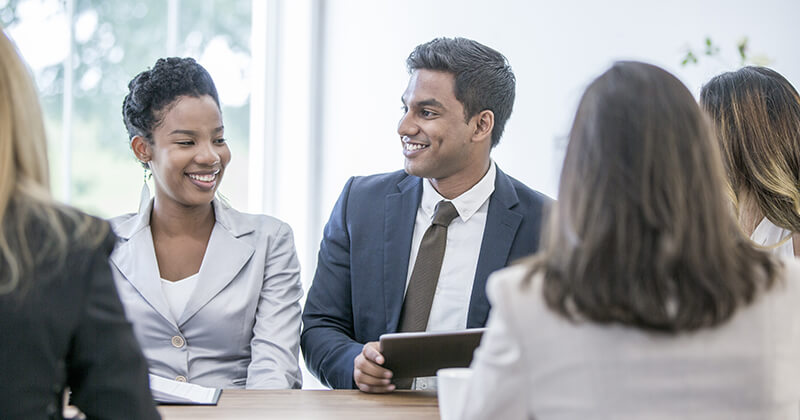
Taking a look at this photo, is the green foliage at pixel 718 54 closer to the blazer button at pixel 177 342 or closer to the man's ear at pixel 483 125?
the man's ear at pixel 483 125

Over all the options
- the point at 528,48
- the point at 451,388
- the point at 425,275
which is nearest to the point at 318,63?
the point at 528,48

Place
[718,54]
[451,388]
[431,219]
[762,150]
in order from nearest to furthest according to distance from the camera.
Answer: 1. [451,388]
2. [762,150]
3. [431,219]
4. [718,54]

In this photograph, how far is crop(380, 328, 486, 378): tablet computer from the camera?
1714 millimetres

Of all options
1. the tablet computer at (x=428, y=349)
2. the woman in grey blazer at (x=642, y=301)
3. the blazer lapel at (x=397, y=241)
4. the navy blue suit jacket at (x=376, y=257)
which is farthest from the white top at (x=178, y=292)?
the woman in grey blazer at (x=642, y=301)

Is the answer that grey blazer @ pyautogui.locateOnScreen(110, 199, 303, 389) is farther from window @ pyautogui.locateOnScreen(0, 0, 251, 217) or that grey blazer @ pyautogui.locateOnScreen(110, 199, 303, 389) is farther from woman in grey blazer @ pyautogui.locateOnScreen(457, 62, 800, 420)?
woman in grey blazer @ pyautogui.locateOnScreen(457, 62, 800, 420)

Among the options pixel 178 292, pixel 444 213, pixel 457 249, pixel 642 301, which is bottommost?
pixel 178 292

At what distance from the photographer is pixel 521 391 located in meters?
1.04

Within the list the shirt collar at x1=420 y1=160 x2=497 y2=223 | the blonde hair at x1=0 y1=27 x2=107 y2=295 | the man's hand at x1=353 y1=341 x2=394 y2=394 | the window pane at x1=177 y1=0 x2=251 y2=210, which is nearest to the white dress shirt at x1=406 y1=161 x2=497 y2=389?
the shirt collar at x1=420 y1=160 x2=497 y2=223

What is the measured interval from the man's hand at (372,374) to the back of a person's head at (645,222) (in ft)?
2.73

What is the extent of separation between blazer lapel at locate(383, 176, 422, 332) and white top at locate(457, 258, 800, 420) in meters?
1.24

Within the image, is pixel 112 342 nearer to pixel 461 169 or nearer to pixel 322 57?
pixel 461 169

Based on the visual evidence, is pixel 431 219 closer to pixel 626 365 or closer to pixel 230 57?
pixel 626 365

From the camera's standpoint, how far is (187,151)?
7.34 feet

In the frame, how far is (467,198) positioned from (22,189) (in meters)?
1.51
